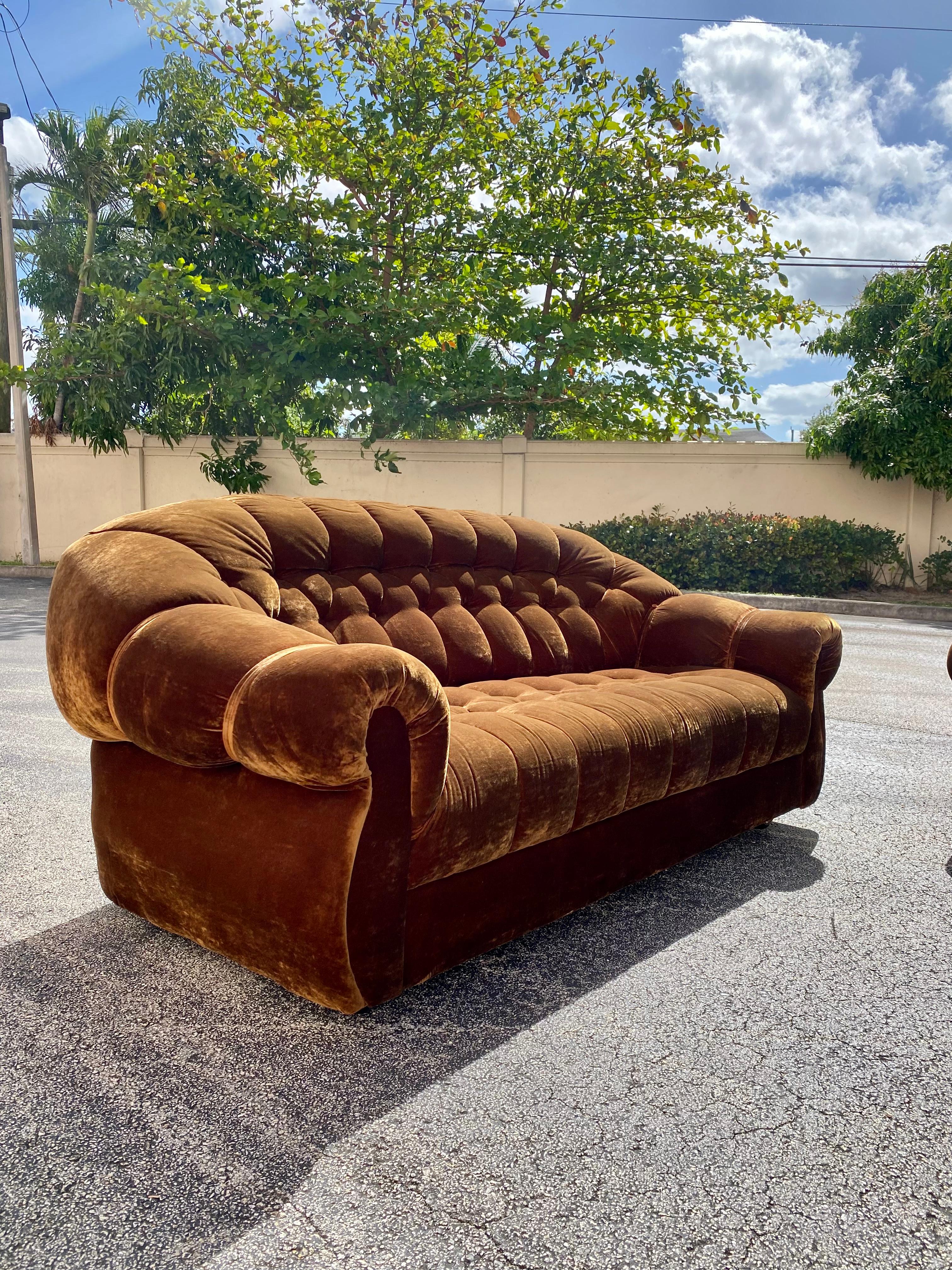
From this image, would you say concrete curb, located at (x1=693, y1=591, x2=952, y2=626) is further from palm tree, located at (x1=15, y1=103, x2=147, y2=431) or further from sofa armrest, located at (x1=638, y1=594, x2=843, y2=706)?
palm tree, located at (x1=15, y1=103, x2=147, y2=431)

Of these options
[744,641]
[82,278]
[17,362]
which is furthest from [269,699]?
[82,278]

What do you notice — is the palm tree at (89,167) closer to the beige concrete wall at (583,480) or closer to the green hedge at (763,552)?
the beige concrete wall at (583,480)

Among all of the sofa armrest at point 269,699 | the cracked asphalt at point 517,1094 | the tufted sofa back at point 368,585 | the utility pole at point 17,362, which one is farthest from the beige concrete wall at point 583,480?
the sofa armrest at point 269,699

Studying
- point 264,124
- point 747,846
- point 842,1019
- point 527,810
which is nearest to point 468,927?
point 527,810

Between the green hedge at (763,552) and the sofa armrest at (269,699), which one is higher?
the sofa armrest at (269,699)

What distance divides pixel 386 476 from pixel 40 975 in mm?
11872

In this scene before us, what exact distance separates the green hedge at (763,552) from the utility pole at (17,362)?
8419 mm

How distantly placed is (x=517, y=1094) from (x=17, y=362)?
14560 mm

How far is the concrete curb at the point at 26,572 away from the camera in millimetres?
13953

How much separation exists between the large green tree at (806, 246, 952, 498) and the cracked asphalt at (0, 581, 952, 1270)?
10.3m

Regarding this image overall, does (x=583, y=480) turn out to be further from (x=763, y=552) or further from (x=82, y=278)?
(x=82, y=278)

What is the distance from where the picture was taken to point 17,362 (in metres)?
13.9

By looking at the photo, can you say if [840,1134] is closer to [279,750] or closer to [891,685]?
[279,750]

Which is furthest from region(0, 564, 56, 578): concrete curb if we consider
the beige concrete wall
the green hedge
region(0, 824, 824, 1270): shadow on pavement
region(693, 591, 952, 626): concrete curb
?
region(0, 824, 824, 1270): shadow on pavement
